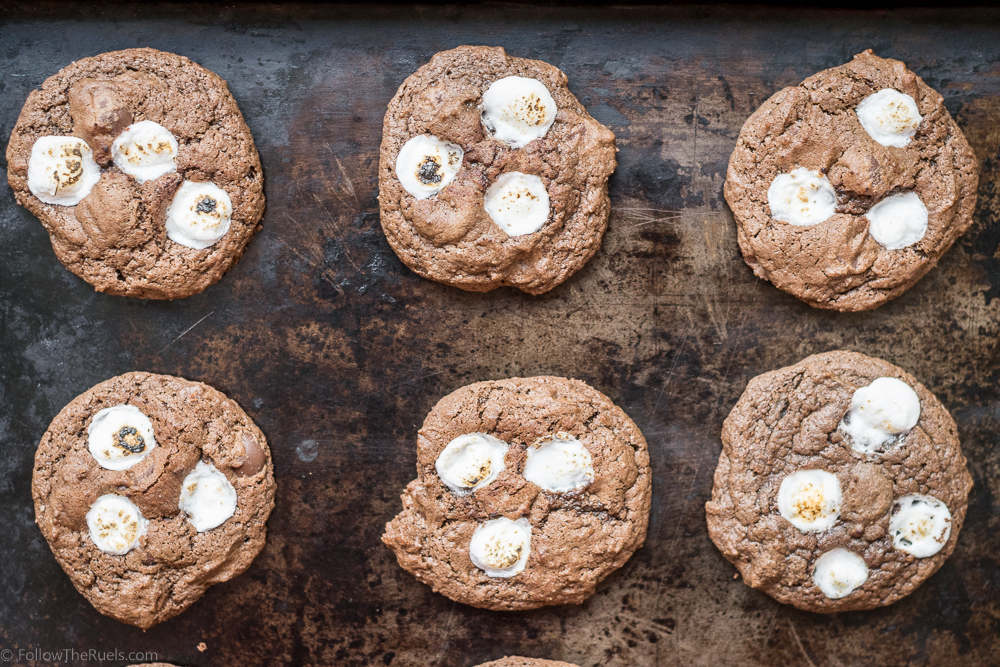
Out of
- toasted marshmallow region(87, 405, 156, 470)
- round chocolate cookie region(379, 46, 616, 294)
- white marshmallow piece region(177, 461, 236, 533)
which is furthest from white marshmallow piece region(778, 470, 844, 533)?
toasted marshmallow region(87, 405, 156, 470)

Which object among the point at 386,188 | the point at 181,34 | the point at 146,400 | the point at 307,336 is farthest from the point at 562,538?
the point at 181,34

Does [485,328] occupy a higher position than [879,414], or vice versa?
[485,328]

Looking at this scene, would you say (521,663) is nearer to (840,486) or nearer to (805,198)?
(840,486)

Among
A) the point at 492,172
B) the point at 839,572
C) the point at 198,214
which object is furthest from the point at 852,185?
the point at 198,214

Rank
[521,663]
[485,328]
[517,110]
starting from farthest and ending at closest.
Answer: [485,328] → [521,663] → [517,110]

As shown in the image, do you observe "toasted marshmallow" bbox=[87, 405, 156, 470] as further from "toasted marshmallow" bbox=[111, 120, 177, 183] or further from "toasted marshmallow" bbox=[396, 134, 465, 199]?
"toasted marshmallow" bbox=[396, 134, 465, 199]

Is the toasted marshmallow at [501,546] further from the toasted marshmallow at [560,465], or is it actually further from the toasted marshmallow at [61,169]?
the toasted marshmallow at [61,169]

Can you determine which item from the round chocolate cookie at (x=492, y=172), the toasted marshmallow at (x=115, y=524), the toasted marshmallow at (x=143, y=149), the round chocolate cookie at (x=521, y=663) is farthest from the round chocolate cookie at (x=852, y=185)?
the toasted marshmallow at (x=115, y=524)
